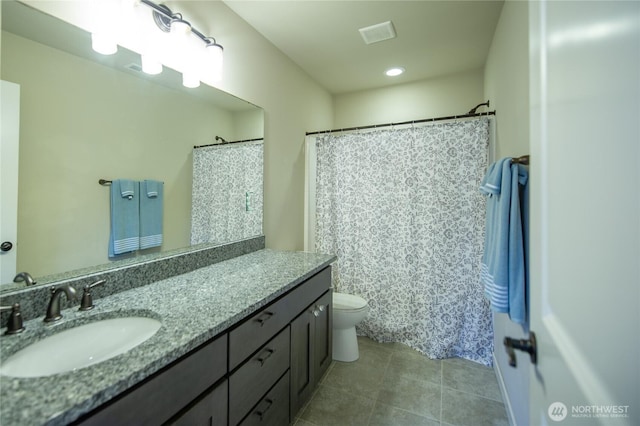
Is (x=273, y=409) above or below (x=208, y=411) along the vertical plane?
below

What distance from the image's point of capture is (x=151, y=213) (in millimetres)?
1447

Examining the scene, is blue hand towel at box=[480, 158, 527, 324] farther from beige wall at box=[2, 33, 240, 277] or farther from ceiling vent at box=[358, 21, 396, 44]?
beige wall at box=[2, 33, 240, 277]

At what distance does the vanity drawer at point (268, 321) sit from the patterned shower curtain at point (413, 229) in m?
0.89

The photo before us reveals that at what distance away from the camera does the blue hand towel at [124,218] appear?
1.27 m

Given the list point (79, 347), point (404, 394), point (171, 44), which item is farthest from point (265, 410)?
point (171, 44)

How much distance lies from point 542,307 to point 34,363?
4.41 ft

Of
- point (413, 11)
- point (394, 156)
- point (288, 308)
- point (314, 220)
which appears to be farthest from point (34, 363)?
point (413, 11)

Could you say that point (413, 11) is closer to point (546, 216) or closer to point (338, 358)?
point (546, 216)

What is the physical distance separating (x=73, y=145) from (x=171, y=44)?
73 centimetres

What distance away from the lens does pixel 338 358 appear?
217cm

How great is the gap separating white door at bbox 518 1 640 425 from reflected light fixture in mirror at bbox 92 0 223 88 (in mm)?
1529

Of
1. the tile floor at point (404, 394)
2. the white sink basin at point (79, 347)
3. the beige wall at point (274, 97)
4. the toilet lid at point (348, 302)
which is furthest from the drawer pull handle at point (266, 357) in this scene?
the beige wall at point (274, 97)

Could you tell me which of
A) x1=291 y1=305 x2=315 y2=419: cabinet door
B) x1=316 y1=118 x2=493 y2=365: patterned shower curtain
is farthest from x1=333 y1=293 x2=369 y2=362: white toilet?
x1=291 y1=305 x2=315 y2=419: cabinet door

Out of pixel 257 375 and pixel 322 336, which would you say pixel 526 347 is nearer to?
pixel 257 375
